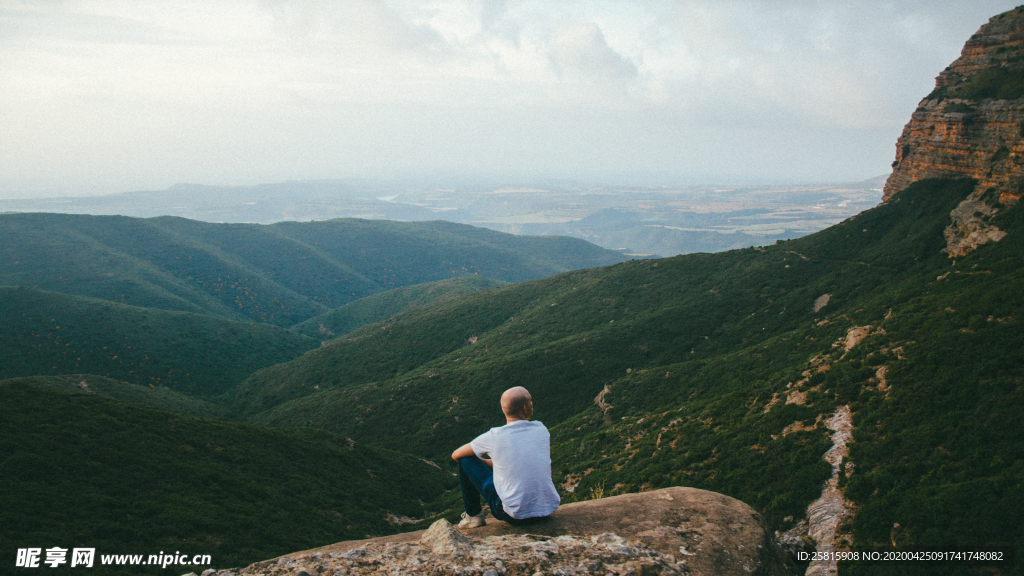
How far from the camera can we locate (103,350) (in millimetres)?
65500

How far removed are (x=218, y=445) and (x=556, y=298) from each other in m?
50.7

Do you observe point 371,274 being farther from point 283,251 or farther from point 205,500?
point 205,500

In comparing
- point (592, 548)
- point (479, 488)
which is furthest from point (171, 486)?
point (592, 548)

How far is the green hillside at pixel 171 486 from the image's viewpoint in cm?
1476

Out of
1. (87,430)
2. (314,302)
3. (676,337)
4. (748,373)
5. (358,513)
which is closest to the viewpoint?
(87,430)

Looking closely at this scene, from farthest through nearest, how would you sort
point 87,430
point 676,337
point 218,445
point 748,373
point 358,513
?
point 676,337 → point 748,373 → point 218,445 → point 358,513 → point 87,430

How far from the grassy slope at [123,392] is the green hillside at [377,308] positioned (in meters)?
53.0

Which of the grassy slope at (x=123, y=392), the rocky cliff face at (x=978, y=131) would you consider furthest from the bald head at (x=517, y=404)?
the grassy slope at (x=123, y=392)

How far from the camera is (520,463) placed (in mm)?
7004

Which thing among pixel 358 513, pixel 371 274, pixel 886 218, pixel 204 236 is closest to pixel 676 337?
pixel 886 218

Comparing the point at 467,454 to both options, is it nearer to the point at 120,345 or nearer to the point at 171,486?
the point at 171,486

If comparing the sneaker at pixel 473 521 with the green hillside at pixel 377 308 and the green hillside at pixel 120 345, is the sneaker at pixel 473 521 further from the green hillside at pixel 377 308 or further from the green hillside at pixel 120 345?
the green hillside at pixel 377 308

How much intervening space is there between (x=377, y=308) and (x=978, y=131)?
113 m

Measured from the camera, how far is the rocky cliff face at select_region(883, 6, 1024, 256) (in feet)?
106
